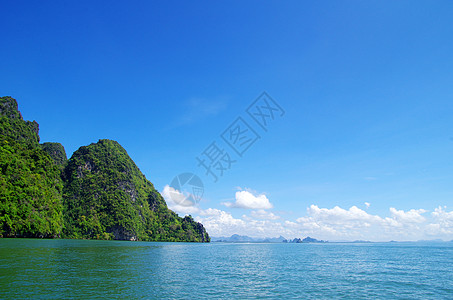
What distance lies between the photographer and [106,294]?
2356cm

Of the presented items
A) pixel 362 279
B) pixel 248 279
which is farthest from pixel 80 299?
pixel 362 279

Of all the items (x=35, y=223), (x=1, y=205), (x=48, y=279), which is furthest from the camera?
(x=35, y=223)

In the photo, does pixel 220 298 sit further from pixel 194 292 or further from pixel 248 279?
pixel 248 279

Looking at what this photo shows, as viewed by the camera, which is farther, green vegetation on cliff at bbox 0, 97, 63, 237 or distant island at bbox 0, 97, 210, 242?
distant island at bbox 0, 97, 210, 242

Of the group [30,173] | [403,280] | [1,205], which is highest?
[30,173]

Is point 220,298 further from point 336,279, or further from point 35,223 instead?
point 35,223

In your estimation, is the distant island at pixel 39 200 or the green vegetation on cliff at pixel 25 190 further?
the distant island at pixel 39 200

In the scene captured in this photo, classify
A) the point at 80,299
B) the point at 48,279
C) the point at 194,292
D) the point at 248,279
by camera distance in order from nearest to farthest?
the point at 80,299 < the point at 194,292 < the point at 48,279 < the point at 248,279

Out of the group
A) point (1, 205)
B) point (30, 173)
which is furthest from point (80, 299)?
point (30, 173)

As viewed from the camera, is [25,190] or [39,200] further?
[39,200]

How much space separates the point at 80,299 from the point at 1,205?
4011 inches

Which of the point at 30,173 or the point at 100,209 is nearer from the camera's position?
the point at 30,173

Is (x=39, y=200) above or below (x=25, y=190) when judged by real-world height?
below

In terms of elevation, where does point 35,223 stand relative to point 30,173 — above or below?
below
